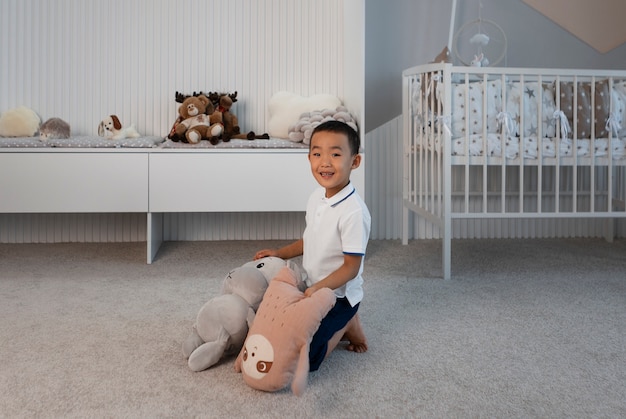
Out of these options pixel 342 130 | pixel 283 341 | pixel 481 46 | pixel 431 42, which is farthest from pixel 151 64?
pixel 283 341

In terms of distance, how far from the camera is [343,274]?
1250 millimetres

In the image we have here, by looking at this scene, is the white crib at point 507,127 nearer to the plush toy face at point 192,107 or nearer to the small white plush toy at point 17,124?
the plush toy face at point 192,107

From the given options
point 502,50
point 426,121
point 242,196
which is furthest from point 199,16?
point 502,50

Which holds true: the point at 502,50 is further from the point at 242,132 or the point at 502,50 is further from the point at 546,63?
the point at 242,132

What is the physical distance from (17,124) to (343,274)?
188 centimetres

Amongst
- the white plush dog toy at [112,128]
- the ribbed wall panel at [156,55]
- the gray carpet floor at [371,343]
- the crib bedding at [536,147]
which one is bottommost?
the gray carpet floor at [371,343]

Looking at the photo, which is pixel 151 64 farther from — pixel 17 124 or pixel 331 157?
pixel 331 157

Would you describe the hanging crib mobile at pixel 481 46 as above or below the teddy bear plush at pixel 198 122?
above

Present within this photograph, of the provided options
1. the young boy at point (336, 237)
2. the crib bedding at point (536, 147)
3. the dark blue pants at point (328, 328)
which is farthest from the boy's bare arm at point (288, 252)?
the crib bedding at point (536, 147)

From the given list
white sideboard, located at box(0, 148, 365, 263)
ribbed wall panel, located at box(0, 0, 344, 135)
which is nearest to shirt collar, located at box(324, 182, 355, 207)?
white sideboard, located at box(0, 148, 365, 263)

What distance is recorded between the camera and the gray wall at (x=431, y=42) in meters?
2.84

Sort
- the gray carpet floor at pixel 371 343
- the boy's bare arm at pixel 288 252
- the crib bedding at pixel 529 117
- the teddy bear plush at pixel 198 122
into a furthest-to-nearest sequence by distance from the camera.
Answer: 1. the teddy bear plush at pixel 198 122
2. the crib bedding at pixel 529 117
3. the boy's bare arm at pixel 288 252
4. the gray carpet floor at pixel 371 343

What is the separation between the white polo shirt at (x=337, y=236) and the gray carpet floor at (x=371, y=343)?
169mm

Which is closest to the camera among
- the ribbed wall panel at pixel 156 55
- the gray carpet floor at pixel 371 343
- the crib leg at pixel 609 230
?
the gray carpet floor at pixel 371 343
